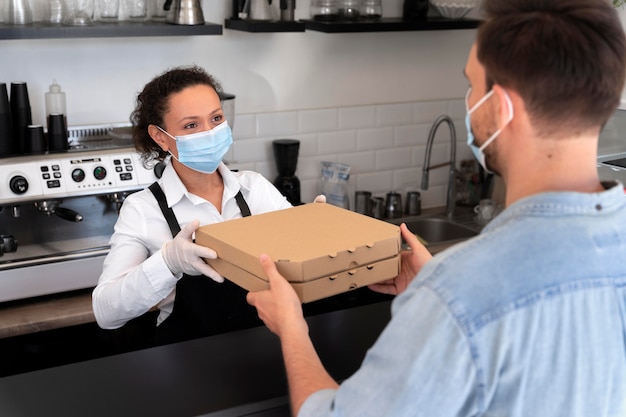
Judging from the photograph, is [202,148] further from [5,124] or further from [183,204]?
[5,124]

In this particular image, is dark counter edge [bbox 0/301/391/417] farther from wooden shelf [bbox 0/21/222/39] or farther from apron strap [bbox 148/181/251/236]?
wooden shelf [bbox 0/21/222/39]

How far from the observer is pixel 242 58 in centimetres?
362

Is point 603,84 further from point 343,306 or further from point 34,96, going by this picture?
point 34,96

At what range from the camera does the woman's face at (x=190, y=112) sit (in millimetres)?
2371

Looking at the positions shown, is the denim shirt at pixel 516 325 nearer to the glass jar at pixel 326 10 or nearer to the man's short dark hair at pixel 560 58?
the man's short dark hair at pixel 560 58

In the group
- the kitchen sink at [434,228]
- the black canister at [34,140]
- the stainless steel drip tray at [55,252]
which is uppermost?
the black canister at [34,140]

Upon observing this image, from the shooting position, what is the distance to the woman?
7.57ft

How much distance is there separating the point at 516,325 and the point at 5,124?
2379mm

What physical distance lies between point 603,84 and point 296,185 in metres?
2.66

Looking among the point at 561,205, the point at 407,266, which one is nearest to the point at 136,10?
the point at 407,266

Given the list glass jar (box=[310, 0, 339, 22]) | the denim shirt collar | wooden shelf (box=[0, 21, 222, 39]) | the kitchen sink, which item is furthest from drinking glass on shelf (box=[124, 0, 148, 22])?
the denim shirt collar

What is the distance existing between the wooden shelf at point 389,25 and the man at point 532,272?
7.64ft

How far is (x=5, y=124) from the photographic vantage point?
2.90 meters

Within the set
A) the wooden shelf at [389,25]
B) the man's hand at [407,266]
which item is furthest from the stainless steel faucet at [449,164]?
the man's hand at [407,266]
